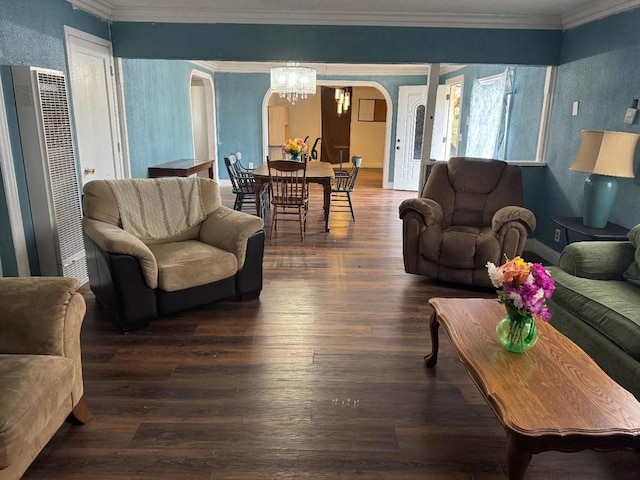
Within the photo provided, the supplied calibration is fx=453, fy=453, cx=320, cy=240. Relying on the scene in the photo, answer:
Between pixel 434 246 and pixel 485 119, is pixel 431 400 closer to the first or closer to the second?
pixel 434 246

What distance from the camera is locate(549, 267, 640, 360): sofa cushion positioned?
7.07 ft

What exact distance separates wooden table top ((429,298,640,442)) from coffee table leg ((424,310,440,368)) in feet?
0.76

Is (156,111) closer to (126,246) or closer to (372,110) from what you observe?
(126,246)

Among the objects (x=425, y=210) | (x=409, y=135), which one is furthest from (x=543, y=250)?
(x=409, y=135)

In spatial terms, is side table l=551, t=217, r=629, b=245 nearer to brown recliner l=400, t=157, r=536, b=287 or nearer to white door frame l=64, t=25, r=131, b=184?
brown recliner l=400, t=157, r=536, b=287

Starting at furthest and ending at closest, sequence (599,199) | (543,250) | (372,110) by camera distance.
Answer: (372,110) < (543,250) < (599,199)

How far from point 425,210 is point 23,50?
3.21 meters

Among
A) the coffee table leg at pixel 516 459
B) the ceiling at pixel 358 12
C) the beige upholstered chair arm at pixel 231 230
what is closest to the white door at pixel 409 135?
the ceiling at pixel 358 12

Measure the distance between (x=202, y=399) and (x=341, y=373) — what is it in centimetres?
76

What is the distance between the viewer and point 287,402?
2.29m

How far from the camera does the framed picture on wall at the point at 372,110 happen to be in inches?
497

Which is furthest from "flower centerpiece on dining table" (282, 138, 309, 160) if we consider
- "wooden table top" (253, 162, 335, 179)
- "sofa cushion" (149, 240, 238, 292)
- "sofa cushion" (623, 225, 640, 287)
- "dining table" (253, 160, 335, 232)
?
"sofa cushion" (623, 225, 640, 287)

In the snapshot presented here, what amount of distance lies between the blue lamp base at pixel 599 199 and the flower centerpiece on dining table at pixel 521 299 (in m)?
2.01

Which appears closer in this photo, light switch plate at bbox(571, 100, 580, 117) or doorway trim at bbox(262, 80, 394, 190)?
light switch plate at bbox(571, 100, 580, 117)
